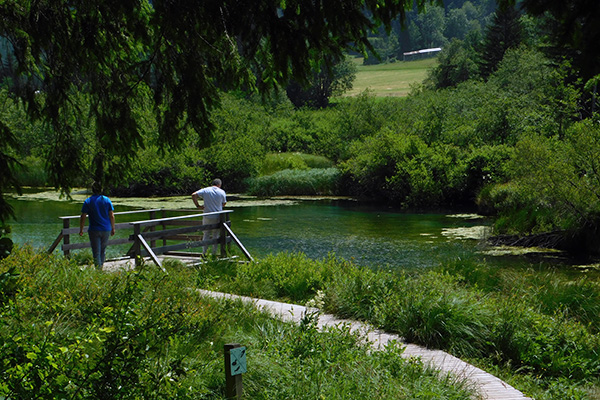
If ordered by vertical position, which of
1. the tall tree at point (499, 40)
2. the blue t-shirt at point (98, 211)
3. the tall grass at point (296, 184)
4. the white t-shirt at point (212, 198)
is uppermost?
the tall tree at point (499, 40)

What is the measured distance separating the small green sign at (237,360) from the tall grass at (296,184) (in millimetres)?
36225

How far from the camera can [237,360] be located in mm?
4840

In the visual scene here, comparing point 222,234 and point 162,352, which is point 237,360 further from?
point 222,234

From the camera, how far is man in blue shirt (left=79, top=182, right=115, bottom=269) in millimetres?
11844

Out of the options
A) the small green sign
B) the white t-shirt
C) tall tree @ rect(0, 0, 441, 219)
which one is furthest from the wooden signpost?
the white t-shirt

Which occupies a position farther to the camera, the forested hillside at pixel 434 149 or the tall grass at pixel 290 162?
the tall grass at pixel 290 162

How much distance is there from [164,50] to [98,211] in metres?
6.30

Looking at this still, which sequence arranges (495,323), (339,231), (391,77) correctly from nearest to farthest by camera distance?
(495,323) → (339,231) → (391,77)

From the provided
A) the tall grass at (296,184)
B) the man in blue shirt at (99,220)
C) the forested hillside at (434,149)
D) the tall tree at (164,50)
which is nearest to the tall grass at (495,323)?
the forested hillside at (434,149)

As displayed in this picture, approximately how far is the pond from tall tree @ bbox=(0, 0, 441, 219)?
7327mm

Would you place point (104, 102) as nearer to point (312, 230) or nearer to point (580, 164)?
point (580, 164)

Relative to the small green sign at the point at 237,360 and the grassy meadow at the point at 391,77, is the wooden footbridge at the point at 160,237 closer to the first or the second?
the small green sign at the point at 237,360

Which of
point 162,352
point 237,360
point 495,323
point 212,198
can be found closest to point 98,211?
point 212,198

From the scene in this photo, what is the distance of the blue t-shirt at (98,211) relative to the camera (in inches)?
466
